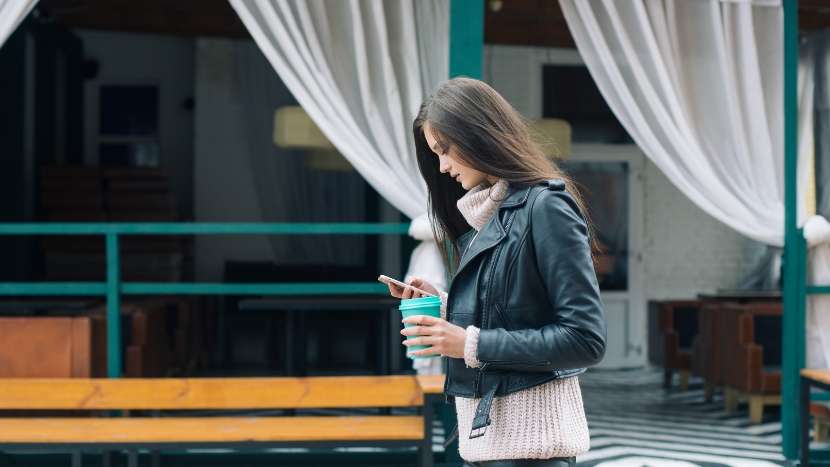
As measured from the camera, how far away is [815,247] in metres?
4.82

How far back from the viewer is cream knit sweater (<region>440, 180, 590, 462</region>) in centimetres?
172

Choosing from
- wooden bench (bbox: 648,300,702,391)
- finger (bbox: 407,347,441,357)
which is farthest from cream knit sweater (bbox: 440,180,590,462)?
wooden bench (bbox: 648,300,702,391)

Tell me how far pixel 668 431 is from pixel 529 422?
469cm

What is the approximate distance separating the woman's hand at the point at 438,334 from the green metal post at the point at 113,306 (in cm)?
297

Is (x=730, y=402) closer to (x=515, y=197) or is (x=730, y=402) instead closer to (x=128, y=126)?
(x=515, y=197)

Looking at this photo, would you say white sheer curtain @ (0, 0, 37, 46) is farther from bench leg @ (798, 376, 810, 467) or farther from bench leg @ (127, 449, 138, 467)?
bench leg @ (798, 376, 810, 467)

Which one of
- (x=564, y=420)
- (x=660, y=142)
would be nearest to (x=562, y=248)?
(x=564, y=420)

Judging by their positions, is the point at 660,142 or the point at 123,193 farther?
the point at 123,193

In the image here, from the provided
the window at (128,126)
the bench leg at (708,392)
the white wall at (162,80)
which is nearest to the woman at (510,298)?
the bench leg at (708,392)

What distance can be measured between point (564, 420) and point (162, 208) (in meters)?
7.86

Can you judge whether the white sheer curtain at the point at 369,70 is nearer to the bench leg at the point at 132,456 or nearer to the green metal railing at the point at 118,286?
the green metal railing at the point at 118,286

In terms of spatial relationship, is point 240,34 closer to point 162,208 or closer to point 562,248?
point 162,208

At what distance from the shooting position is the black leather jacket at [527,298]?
162 centimetres

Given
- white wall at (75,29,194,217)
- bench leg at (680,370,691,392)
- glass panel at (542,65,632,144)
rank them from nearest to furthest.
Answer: bench leg at (680,370,691,392), glass panel at (542,65,632,144), white wall at (75,29,194,217)
